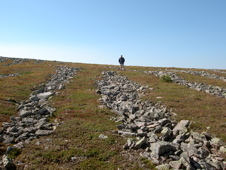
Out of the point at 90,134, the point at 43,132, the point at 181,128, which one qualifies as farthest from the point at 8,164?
the point at 181,128

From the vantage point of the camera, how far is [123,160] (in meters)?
9.09

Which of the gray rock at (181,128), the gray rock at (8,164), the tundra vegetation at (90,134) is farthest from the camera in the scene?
the gray rock at (181,128)

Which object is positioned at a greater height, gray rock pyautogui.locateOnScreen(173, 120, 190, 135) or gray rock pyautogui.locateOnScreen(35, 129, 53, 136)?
gray rock pyautogui.locateOnScreen(173, 120, 190, 135)

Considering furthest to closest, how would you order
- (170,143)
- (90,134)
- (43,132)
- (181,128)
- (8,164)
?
(181,128) < (90,134) < (43,132) < (170,143) < (8,164)

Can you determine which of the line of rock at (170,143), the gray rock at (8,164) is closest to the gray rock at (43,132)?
the gray rock at (8,164)

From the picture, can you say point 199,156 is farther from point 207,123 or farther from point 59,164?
point 59,164

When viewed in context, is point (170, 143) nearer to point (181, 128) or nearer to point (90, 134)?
point (181, 128)

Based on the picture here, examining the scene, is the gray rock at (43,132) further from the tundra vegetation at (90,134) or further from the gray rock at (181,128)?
the gray rock at (181,128)

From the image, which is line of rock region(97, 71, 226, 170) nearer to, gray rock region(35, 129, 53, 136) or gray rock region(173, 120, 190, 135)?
gray rock region(173, 120, 190, 135)

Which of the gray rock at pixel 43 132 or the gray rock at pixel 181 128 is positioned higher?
the gray rock at pixel 181 128

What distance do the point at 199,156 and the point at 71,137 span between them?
23.6ft

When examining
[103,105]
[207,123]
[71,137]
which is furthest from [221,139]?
[103,105]

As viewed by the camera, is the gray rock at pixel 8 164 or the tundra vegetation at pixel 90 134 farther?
the tundra vegetation at pixel 90 134

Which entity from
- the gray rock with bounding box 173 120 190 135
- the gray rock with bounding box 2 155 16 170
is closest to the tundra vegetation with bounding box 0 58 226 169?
the gray rock with bounding box 2 155 16 170
